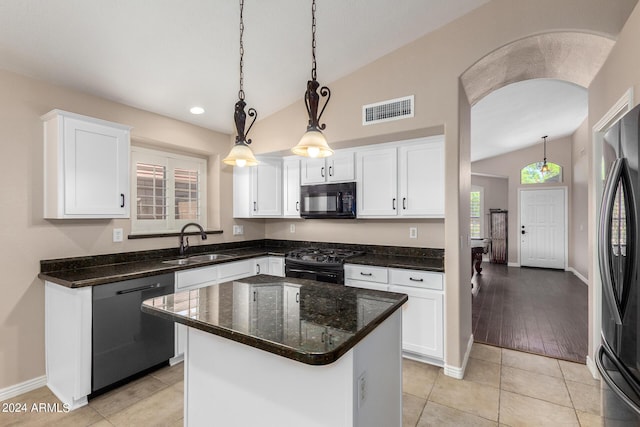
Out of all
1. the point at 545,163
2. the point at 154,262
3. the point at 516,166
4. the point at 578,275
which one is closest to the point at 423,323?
the point at 154,262

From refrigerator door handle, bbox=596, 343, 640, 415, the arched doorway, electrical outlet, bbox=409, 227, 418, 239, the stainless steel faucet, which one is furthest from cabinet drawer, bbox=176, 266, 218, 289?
refrigerator door handle, bbox=596, 343, 640, 415

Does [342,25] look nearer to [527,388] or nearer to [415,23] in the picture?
[415,23]

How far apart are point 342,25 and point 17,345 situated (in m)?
3.60

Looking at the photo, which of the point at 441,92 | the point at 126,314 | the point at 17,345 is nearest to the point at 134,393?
the point at 126,314

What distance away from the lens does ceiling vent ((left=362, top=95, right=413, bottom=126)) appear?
114 inches

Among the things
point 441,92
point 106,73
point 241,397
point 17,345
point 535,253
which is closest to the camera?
point 241,397

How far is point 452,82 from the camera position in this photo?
8.79 ft

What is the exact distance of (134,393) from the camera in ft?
7.91

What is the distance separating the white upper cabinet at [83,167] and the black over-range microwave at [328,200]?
1.89 meters

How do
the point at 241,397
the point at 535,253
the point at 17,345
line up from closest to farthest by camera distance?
the point at 241,397, the point at 17,345, the point at 535,253

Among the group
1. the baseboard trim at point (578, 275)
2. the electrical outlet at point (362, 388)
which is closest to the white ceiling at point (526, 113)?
the baseboard trim at point (578, 275)

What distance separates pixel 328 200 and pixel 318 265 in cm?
78

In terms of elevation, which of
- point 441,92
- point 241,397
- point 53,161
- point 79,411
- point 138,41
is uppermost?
point 138,41

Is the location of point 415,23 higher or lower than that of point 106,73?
higher
